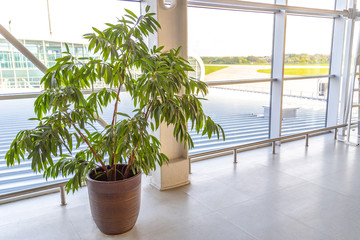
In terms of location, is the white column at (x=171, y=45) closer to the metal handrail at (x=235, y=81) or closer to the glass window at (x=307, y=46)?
the metal handrail at (x=235, y=81)

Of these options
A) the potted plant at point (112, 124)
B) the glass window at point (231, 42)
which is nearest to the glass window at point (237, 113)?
the glass window at point (231, 42)

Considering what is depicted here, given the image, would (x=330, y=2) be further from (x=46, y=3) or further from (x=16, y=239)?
(x=16, y=239)

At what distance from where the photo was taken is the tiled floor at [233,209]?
2.75 meters

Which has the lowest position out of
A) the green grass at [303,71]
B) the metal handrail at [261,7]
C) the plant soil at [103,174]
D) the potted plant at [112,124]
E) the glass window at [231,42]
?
the plant soil at [103,174]

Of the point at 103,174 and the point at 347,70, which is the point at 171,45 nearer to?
the point at 103,174

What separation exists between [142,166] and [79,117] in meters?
0.66

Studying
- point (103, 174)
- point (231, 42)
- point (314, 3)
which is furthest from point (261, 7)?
point (103, 174)

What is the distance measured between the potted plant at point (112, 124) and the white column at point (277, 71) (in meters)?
2.83

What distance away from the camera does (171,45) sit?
351 centimetres

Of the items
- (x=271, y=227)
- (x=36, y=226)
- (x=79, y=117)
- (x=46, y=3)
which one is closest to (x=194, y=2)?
(x=46, y=3)

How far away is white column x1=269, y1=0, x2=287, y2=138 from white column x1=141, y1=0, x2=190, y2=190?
2.14m

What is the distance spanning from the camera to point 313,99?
242 inches

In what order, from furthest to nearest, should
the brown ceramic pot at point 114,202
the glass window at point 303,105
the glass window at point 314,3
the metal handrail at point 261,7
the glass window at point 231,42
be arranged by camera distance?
the glass window at point 303,105 < the glass window at point 314,3 < the glass window at point 231,42 < the metal handrail at point 261,7 < the brown ceramic pot at point 114,202

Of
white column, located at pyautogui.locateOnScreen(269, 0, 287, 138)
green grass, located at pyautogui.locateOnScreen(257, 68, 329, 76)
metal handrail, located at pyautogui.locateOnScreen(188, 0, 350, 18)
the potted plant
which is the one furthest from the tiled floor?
metal handrail, located at pyautogui.locateOnScreen(188, 0, 350, 18)
